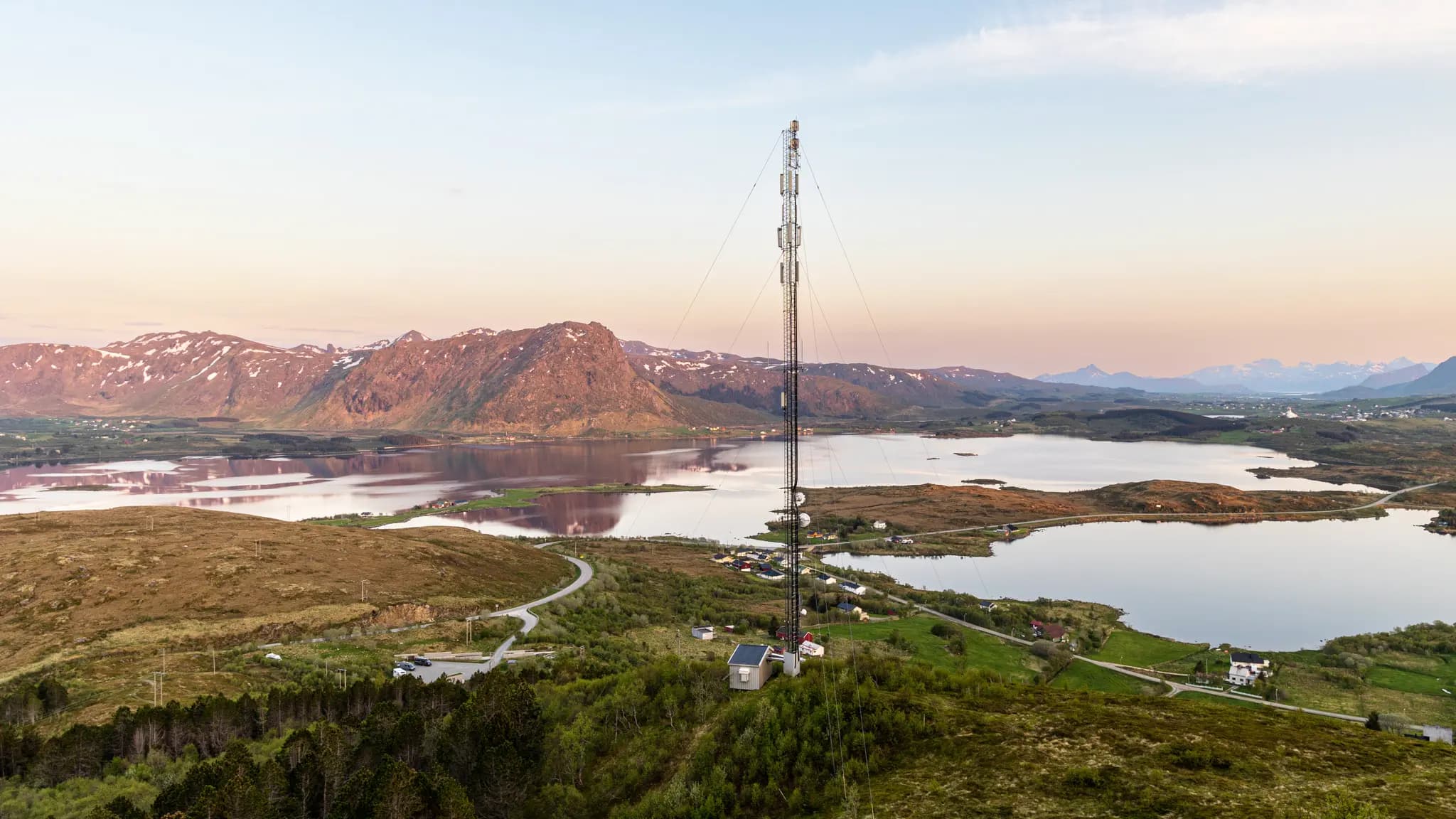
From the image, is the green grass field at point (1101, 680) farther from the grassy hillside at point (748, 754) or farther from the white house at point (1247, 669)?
the grassy hillside at point (748, 754)

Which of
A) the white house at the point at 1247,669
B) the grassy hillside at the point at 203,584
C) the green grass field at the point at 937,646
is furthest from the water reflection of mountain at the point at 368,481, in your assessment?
the white house at the point at 1247,669

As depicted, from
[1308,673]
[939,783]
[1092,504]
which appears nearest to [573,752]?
[939,783]

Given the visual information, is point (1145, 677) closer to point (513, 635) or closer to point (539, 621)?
point (539, 621)

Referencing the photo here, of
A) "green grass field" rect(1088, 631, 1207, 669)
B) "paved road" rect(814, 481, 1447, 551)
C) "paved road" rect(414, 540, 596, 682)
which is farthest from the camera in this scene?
"paved road" rect(814, 481, 1447, 551)

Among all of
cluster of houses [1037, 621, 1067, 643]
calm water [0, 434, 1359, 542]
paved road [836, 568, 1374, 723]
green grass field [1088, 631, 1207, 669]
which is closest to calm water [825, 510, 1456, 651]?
green grass field [1088, 631, 1207, 669]

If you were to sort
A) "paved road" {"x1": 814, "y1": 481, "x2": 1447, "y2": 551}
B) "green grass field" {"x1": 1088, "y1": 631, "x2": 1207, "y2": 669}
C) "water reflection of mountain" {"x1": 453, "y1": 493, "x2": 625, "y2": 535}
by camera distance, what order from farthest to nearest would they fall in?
"paved road" {"x1": 814, "y1": 481, "x2": 1447, "y2": 551} < "water reflection of mountain" {"x1": 453, "y1": 493, "x2": 625, "y2": 535} < "green grass field" {"x1": 1088, "y1": 631, "x2": 1207, "y2": 669}

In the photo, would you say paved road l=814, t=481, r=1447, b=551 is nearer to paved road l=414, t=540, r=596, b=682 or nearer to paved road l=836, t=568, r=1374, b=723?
paved road l=836, t=568, r=1374, b=723
